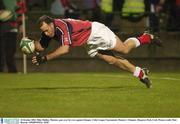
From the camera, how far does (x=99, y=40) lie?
53.3ft

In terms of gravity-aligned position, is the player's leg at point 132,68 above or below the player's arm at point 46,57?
below

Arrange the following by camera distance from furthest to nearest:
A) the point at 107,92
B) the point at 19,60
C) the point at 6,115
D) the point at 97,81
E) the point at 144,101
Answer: the point at 19,60, the point at 97,81, the point at 107,92, the point at 144,101, the point at 6,115

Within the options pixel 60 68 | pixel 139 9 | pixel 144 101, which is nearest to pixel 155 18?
pixel 139 9

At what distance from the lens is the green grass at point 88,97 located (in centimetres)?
1291

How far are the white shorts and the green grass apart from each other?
0.84m

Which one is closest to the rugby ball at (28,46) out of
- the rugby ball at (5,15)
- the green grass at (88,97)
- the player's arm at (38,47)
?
the player's arm at (38,47)

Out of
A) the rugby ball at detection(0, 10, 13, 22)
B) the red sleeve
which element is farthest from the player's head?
the rugby ball at detection(0, 10, 13, 22)

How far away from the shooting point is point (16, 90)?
54.1 ft

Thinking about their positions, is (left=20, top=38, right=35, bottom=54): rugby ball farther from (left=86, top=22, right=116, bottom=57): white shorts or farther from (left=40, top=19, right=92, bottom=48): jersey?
(left=86, top=22, right=116, bottom=57): white shorts

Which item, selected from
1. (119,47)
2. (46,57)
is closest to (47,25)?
(46,57)

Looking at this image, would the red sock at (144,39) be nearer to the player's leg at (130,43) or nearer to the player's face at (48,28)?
the player's leg at (130,43)

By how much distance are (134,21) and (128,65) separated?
878cm

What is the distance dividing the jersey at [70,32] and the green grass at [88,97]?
100 cm

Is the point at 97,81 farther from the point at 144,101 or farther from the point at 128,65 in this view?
the point at 144,101
